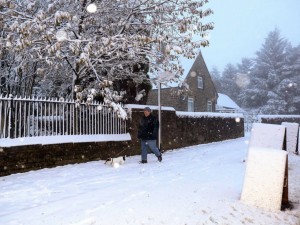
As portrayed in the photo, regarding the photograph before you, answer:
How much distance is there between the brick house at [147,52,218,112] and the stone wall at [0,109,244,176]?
877 centimetres

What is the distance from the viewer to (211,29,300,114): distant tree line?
46.1m

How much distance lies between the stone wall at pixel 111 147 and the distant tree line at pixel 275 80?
2868cm

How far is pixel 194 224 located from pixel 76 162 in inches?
255

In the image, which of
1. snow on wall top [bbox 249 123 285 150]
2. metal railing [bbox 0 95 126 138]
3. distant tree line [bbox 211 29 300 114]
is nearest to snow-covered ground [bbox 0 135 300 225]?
snow on wall top [bbox 249 123 285 150]

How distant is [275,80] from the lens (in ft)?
155

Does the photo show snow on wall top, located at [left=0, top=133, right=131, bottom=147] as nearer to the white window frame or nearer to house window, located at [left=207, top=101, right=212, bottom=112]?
the white window frame

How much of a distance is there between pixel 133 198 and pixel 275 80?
151 ft

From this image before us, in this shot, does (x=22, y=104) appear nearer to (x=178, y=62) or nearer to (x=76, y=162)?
(x=76, y=162)

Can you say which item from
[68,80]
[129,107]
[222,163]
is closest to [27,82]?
[68,80]

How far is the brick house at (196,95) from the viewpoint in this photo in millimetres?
29422

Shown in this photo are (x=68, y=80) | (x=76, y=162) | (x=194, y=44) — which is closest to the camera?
(x=76, y=162)

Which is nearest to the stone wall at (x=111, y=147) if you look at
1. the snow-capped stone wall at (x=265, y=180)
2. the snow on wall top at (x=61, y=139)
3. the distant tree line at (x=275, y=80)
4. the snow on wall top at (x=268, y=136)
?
the snow on wall top at (x=61, y=139)

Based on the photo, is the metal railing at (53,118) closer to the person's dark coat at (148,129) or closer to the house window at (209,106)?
the person's dark coat at (148,129)

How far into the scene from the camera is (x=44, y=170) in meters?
8.99
